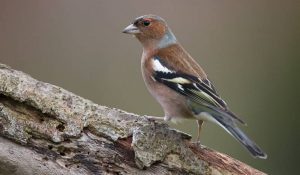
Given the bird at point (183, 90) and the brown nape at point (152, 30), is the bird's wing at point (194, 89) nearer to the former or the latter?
the bird at point (183, 90)

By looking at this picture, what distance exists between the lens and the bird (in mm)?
4898

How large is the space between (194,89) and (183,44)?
10.1ft

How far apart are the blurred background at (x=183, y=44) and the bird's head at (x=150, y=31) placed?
1.92 metres

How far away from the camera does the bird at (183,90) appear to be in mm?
4898

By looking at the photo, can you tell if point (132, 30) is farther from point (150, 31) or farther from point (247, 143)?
point (247, 143)

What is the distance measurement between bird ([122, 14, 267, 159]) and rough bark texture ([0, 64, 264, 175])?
35cm

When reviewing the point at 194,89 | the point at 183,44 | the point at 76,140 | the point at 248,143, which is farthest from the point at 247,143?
the point at 183,44

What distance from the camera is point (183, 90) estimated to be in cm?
525

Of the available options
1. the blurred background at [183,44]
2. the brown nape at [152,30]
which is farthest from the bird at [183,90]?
the blurred background at [183,44]

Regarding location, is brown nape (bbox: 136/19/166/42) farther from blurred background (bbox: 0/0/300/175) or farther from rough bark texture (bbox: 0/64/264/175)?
blurred background (bbox: 0/0/300/175)

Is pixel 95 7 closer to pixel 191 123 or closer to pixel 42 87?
pixel 191 123

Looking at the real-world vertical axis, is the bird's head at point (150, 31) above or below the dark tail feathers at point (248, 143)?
above

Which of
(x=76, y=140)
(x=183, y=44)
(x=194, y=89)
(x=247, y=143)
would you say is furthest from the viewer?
(x=183, y=44)

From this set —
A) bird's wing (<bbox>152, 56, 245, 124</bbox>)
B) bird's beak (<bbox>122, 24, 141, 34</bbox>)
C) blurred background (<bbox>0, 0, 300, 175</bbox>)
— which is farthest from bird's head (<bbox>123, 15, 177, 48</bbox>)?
blurred background (<bbox>0, 0, 300, 175</bbox>)
